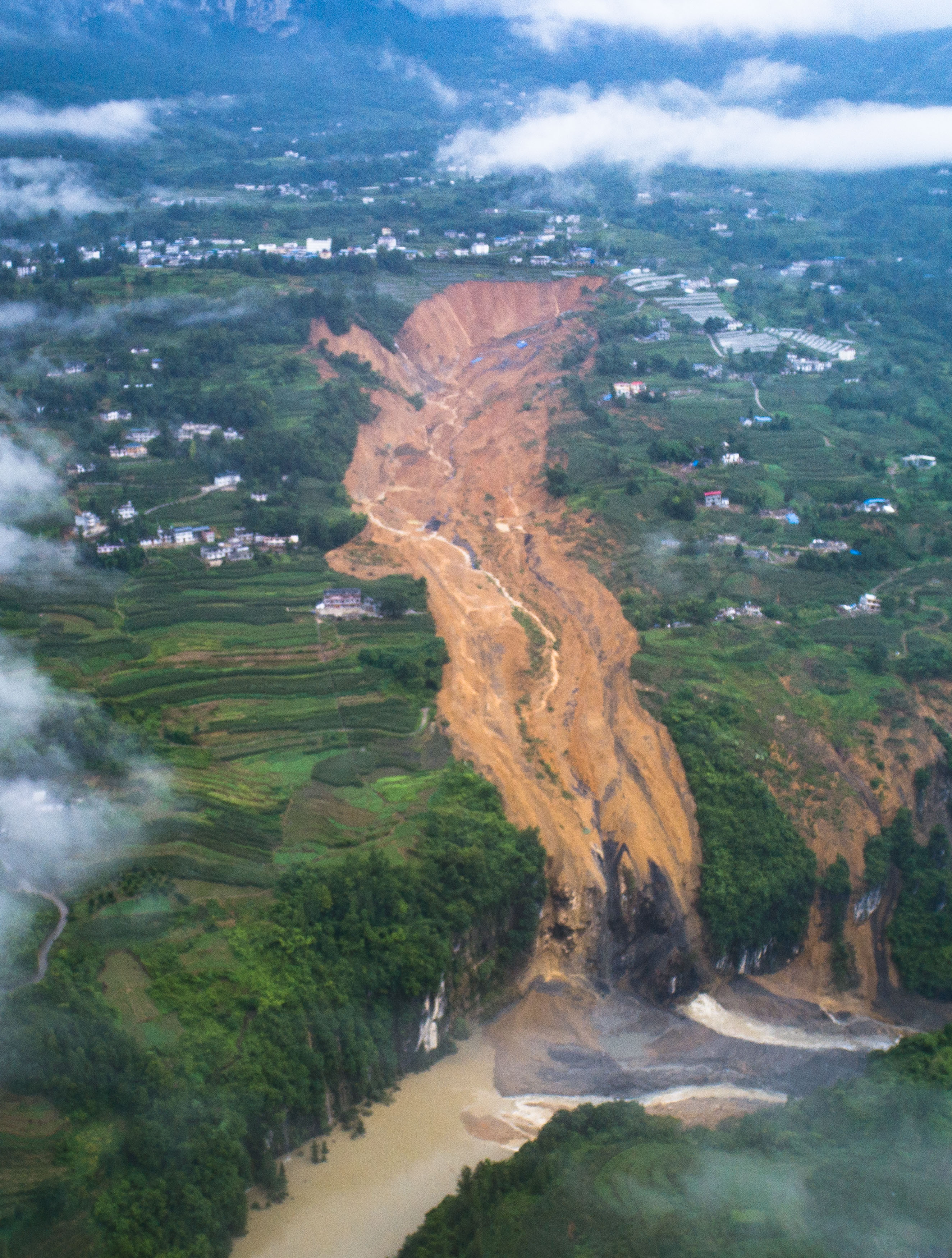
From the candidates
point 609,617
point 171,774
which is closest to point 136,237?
point 609,617

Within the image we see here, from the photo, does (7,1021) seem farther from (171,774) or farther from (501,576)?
(501,576)

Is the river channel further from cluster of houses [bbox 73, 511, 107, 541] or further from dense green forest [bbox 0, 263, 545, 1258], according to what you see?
cluster of houses [bbox 73, 511, 107, 541]

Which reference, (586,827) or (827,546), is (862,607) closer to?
(827,546)

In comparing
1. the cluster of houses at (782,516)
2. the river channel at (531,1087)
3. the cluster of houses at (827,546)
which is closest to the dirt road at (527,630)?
the river channel at (531,1087)

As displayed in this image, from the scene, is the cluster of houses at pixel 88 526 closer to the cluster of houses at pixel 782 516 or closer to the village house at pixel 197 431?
the village house at pixel 197 431

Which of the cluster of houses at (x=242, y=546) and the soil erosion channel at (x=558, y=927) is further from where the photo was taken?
the cluster of houses at (x=242, y=546)

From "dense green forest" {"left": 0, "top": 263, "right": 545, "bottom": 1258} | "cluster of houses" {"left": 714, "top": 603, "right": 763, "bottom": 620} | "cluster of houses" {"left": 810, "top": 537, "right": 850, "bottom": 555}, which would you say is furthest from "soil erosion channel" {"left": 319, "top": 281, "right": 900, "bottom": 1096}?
"cluster of houses" {"left": 810, "top": 537, "right": 850, "bottom": 555}
